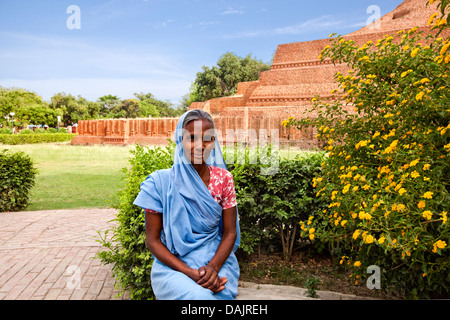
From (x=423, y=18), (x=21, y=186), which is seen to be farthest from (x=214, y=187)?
(x=423, y=18)

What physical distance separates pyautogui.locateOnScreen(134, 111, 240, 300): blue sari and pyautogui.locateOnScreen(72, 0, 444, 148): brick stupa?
46.6 feet

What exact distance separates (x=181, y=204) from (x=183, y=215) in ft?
0.20

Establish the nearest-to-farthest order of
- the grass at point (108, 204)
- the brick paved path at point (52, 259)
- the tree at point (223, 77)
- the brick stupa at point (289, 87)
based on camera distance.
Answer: the brick paved path at point (52, 259), the grass at point (108, 204), the brick stupa at point (289, 87), the tree at point (223, 77)

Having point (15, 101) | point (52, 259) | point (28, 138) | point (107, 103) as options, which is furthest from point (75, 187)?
point (107, 103)

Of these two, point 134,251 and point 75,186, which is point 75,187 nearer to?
point 75,186

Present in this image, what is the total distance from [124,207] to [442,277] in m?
2.40

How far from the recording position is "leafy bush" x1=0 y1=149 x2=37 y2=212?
639 centimetres

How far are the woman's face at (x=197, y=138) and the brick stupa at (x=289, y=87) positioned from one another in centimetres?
1416

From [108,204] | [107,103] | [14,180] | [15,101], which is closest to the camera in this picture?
[14,180]

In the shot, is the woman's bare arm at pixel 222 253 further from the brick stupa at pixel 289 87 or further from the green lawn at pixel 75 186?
the brick stupa at pixel 289 87

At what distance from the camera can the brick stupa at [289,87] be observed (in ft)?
58.6

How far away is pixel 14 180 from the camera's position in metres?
6.39

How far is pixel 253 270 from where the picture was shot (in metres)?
3.67

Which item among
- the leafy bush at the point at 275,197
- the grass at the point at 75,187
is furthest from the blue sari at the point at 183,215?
the grass at the point at 75,187
